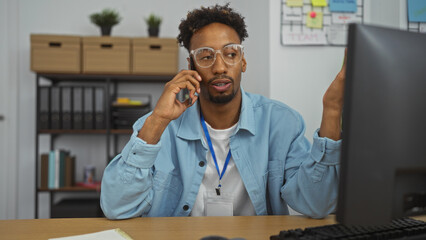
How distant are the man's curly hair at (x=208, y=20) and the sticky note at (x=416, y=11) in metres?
0.93

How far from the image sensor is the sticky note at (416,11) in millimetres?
1676

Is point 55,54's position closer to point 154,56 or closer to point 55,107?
point 55,107

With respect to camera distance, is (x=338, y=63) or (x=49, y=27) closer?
(x=338, y=63)

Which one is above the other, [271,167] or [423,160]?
[423,160]

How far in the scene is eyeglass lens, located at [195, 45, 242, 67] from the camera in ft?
4.04

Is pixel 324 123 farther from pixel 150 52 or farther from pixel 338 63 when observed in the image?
pixel 150 52

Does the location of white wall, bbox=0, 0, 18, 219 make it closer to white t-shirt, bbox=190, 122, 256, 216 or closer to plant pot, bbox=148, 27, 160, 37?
plant pot, bbox=148, 27, 160, 37

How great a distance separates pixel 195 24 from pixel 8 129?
8.05 feet

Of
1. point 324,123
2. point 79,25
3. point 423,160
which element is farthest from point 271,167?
point 79,25

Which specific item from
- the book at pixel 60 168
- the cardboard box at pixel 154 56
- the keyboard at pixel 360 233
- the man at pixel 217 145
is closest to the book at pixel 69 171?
the book at pixel 60 168

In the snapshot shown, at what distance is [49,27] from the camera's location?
297 centimetres

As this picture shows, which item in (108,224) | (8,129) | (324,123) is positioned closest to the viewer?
(324,123)

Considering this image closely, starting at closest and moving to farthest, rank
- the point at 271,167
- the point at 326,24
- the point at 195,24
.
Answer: the point at 271,167, the point at 195,24, the point at 326,24

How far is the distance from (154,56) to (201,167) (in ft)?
5.39
